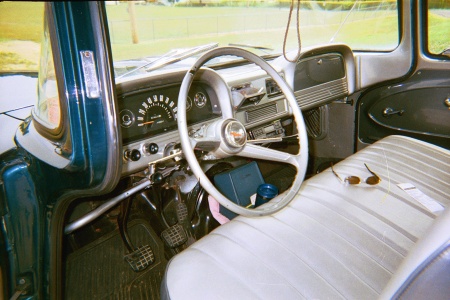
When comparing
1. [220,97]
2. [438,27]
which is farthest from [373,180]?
[438,27]

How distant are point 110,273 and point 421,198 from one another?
1563 millimetres

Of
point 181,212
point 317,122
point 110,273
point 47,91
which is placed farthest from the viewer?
point 317,122

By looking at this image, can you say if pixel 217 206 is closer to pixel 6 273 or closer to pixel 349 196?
pixel 349 196

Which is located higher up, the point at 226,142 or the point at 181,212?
the point at 226,142

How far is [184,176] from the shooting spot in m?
2.11

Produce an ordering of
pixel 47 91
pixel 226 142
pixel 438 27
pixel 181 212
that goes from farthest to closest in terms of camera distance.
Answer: pixel 438 27
pixel 181 212
pixel 226 142
pixel 47 91

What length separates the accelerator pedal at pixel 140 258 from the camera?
5.98 ft

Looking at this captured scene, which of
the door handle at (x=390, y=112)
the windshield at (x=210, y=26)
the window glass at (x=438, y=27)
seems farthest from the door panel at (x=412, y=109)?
the windshield at (x=210, y=26)

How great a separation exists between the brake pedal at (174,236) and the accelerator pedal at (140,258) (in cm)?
11

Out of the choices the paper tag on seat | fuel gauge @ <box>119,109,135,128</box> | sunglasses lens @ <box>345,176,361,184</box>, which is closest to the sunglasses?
sunglasses lens @ <box>345,176,361,184</box>

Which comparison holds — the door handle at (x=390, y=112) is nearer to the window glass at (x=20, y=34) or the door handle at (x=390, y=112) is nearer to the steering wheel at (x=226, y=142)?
the steering wheel at (x=226, y=142)

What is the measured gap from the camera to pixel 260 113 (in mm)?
1981

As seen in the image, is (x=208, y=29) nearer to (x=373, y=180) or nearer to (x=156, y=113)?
(x=156, y=113)

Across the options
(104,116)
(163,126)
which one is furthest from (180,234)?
(104,116)
